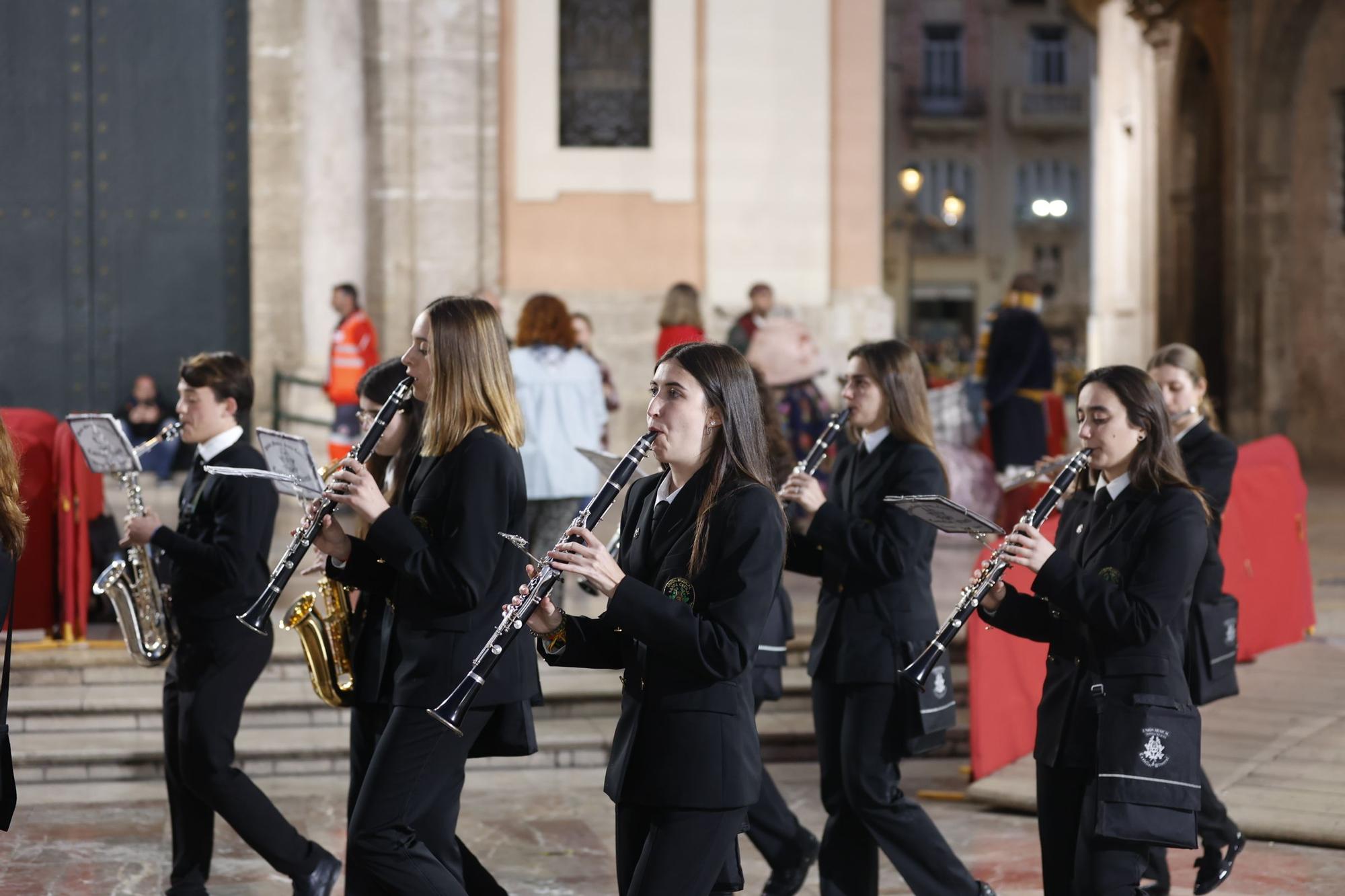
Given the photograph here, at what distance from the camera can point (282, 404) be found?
13.7 metres

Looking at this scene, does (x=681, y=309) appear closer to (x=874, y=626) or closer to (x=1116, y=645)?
(x=874, y=626)

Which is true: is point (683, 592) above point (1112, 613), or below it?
above

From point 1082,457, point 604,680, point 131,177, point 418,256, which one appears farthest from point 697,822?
point 131,177

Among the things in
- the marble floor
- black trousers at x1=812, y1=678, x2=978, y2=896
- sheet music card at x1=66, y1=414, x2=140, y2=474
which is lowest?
the marble floor

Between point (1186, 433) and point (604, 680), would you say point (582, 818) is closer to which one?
point (604, 680)

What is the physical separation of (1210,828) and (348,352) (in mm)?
7982

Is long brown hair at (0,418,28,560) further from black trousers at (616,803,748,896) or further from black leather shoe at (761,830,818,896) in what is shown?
black leather shoe at (761,830,818,896)

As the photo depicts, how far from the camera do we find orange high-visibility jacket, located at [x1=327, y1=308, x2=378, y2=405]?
12.8 m

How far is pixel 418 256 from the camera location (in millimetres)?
13539

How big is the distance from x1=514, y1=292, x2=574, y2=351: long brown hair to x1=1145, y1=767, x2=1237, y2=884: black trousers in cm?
423

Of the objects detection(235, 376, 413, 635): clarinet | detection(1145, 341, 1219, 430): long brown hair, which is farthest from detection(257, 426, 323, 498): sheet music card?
detection(1145, 341, 1219, 430): long brown hair

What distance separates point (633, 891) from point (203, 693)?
2.25m

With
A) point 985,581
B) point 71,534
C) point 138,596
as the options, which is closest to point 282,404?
point 71,534

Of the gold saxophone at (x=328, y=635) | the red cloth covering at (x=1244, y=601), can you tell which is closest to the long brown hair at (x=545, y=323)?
the red cloth covering at (x=1244, y=601)
